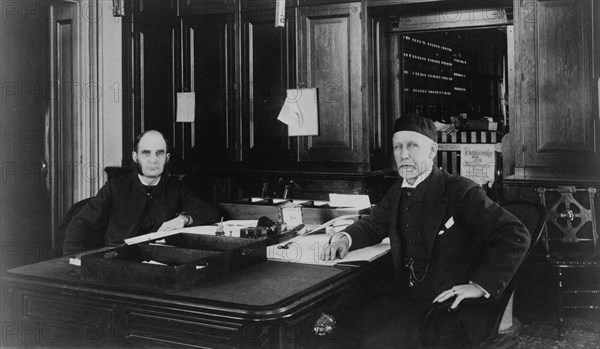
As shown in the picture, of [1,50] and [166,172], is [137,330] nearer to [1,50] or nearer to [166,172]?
[166,172]

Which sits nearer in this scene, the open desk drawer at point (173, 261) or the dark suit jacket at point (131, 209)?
the open desk drawer at point (173, 261)

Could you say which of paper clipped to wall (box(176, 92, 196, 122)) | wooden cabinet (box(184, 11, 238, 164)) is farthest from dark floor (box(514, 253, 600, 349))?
paper clipped to wall (box(176, 92, 196, 122))

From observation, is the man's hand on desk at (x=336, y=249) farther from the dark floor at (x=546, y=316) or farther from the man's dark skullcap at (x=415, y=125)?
the dark floor at (x=546, y=316)

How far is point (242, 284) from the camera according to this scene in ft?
7.20

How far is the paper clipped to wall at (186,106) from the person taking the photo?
5.58 m

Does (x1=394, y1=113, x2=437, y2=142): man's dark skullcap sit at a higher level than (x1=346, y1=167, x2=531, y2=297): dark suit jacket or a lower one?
higher

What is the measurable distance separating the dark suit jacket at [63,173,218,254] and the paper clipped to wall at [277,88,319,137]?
64.4 inches

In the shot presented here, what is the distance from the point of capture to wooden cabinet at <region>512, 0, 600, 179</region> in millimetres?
4301

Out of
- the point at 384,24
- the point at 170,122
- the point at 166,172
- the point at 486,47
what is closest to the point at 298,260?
the point at 166,172

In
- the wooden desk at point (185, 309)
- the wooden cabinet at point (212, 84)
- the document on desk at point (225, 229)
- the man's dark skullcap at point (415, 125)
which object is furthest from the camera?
the wooden cabinet at point (212, 84)

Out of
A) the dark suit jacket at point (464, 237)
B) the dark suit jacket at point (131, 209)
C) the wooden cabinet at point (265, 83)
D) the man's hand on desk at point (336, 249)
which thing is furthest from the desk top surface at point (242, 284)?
the wooden cabinet at point (265, 83)

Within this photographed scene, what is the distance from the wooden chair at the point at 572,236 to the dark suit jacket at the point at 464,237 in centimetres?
158

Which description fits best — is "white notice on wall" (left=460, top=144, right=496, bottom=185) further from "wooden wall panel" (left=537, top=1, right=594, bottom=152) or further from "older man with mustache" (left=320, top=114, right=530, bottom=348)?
"older man with mustache" (left=320, top=114, right=530, bottom=348)

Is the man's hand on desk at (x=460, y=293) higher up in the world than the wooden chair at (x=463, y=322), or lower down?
higher up
